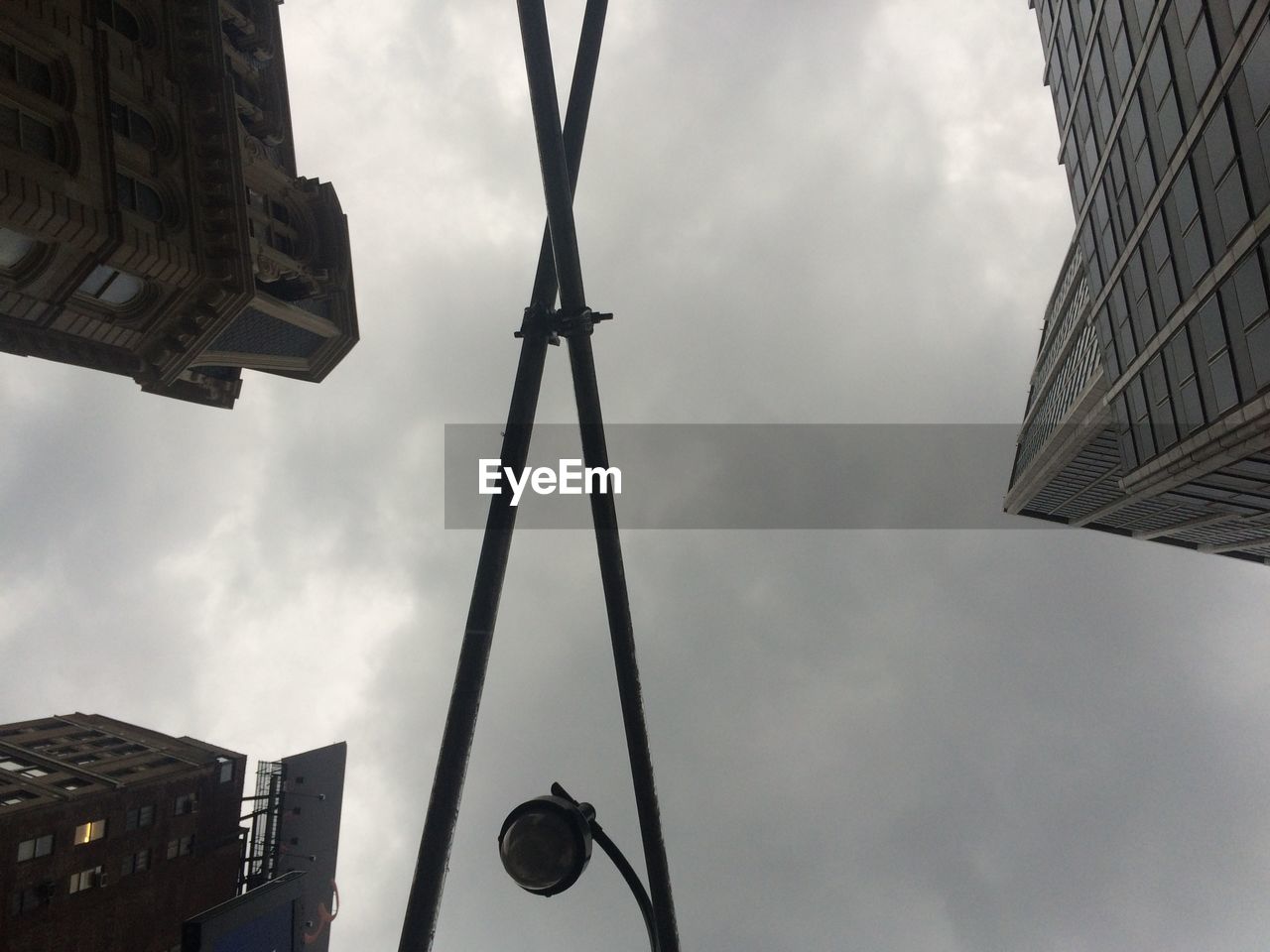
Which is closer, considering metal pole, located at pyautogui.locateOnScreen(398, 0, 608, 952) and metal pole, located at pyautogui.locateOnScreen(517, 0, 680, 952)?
metal pole, located at pyautogui.locateOnScreen(398, 0, 608, 952)

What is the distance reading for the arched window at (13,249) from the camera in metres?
19.9

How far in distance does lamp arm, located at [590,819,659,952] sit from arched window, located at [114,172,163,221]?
26.6 m

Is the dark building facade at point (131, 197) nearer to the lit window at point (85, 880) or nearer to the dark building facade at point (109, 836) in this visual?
the dark building facade at point (109, 836)

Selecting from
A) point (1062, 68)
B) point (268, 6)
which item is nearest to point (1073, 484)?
point (1062, 68)

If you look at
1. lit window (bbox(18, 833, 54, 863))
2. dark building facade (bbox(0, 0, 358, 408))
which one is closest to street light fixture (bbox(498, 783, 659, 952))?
dark building facade (bbox(0, 0, 358, 408))

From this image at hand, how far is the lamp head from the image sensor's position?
4.66 m

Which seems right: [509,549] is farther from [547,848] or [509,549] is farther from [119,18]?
[119,18]

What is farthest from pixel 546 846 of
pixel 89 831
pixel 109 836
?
pixel 109 836

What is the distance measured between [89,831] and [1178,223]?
62.6 meters

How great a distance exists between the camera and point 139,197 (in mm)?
24094

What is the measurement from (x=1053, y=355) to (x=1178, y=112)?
6735 cm

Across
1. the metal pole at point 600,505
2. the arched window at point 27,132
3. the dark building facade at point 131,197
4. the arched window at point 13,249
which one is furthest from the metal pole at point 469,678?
the arched window at point 13,249

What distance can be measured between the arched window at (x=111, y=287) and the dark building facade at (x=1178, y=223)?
37.3 m

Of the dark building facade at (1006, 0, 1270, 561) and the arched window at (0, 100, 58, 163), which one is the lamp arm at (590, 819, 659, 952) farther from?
the dark building facade at (1006, 0, 1270, 561)
